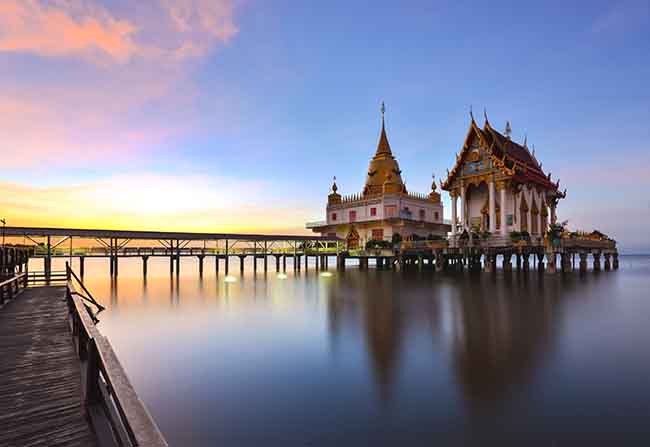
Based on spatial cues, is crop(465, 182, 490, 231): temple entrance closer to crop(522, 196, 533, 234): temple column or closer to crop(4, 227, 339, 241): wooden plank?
crop(522, 196, 533, 234): temple column

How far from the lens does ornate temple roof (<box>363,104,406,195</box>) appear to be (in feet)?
162

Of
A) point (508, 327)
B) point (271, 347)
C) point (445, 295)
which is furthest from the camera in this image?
point (445, 295)

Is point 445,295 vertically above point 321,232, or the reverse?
point 321,232

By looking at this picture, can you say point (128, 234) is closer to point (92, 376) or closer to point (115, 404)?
point (92, 376)

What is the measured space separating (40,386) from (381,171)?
157 ft

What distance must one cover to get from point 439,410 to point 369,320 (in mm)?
7322

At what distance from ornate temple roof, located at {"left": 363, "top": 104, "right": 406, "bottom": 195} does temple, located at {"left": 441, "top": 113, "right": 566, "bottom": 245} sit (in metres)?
12.7

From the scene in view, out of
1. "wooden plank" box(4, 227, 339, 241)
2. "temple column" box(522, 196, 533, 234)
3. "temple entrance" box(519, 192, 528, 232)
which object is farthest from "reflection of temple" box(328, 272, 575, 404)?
"wooden plank" box(4, 227, 339, 241)

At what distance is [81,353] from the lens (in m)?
5.81

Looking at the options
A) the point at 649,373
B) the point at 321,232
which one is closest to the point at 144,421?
the point at 649,373

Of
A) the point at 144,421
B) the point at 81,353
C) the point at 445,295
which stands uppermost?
the point at 144,421

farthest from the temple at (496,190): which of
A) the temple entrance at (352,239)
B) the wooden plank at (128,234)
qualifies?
the wooden plank at (128,234)

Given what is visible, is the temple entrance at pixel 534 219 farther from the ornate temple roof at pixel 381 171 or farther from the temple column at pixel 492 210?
the ornate temple roof at pixel 381 171

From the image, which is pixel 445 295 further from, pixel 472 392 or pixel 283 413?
pixel 283 413
